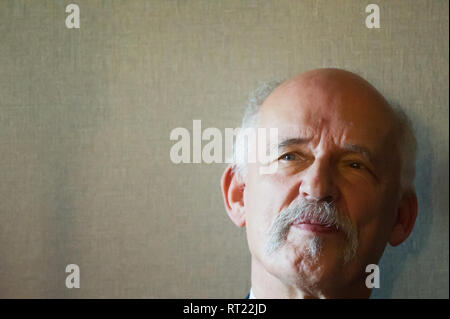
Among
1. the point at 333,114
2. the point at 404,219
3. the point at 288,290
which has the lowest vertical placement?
the point at 288,290

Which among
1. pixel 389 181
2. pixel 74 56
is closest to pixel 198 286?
pixel 389 181

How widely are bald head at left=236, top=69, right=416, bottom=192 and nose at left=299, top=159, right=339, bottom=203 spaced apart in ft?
0.31

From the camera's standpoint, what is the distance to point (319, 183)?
0.96 metres

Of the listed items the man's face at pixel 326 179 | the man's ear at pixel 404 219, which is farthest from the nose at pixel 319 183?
the man's ear at pixel 404 219

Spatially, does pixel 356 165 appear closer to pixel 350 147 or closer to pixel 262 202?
pixel 350 147

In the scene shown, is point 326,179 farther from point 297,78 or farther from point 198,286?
point 198,286

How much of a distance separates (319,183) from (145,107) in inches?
18.5

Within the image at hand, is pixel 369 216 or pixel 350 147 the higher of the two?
pixel 350 147

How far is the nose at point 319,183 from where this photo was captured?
0.95m

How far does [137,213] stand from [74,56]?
1.34ft

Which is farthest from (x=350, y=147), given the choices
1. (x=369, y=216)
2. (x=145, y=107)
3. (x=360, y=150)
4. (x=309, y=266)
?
(x=145, y=107)

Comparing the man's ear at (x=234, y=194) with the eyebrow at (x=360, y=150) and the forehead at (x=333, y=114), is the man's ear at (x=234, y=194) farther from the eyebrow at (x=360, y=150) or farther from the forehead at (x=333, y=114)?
the eyebrow at (x=360, y=150)

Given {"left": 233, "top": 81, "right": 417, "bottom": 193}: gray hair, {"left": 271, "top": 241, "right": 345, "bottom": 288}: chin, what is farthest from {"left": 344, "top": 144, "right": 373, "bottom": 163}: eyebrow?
{"left": 271, "top": 241, "right": 345, "bottom": 288}: chin
